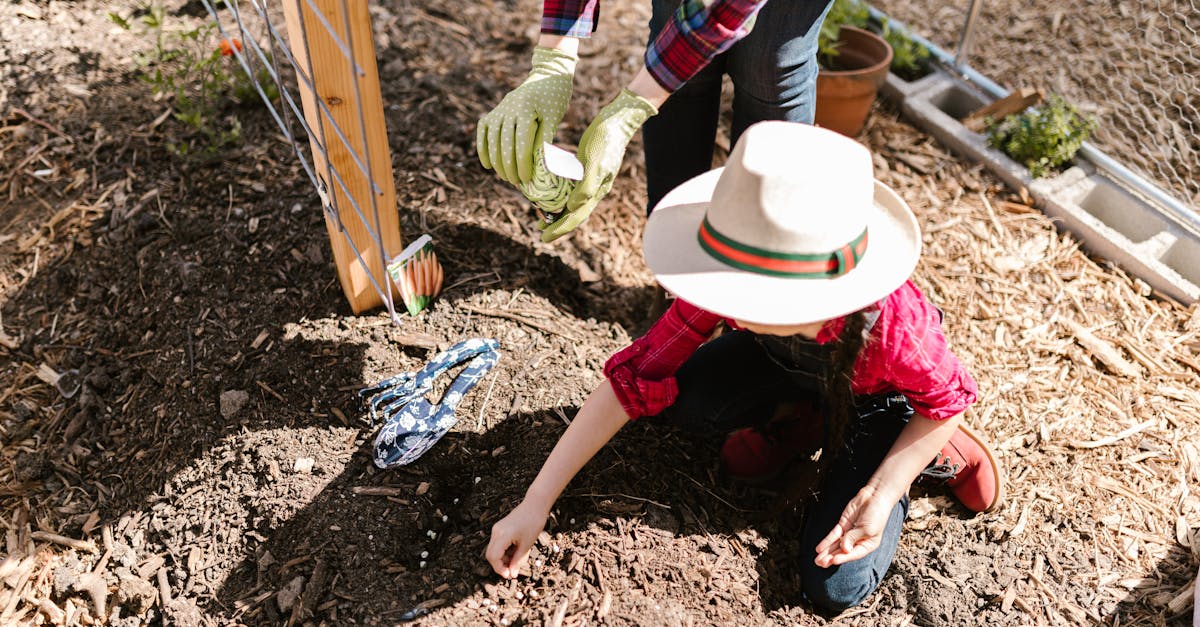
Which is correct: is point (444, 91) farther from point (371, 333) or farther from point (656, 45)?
point (656, 45)

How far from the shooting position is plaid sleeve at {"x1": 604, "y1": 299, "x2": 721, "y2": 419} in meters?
1.75

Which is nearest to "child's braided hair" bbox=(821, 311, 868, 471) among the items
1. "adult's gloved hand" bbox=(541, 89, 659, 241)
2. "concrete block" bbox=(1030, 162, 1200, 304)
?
"adult's gloved hand" bbox=(541, 89, 659, 241)

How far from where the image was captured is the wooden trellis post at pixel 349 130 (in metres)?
1.72

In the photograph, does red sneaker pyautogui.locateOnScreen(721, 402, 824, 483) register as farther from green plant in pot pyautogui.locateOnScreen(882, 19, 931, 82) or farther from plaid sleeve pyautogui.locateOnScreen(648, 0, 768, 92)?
green plant in pot pyautogui.locateOnScreen(882, 19, 931, 82)

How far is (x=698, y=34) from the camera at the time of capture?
1.62 m

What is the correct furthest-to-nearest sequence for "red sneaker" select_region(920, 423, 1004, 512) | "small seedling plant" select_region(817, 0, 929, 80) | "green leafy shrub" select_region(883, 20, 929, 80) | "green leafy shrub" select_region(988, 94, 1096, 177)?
"green leafy shrub" select_region(883, 20, 929, 80) < "small seedling plant" select_region(817, 0, 929, 80) < "green leafy shrub" select_region(988, 94, 1096, 177) < "red sneaker" select_region(920, 423, 1004, 512)

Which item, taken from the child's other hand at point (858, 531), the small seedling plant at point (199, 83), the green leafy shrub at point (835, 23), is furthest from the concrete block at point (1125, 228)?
the small seedling plant at point (199, 83)

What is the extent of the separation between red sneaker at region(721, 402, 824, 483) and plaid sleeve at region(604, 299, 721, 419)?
0.33 m

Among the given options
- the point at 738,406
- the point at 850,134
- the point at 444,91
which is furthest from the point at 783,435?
the point at 444,91

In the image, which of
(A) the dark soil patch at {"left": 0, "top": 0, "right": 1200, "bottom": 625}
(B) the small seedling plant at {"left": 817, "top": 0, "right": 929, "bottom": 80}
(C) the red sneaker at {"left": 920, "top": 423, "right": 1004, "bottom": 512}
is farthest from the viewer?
(B) the small seedling plant at {"left": 817, "top": 0, "right": 929, "bottom": 80}

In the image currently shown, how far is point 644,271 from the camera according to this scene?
262 cm

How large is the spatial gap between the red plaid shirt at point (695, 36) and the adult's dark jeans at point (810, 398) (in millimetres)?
648

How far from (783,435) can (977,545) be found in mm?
486

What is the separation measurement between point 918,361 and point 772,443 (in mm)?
531
